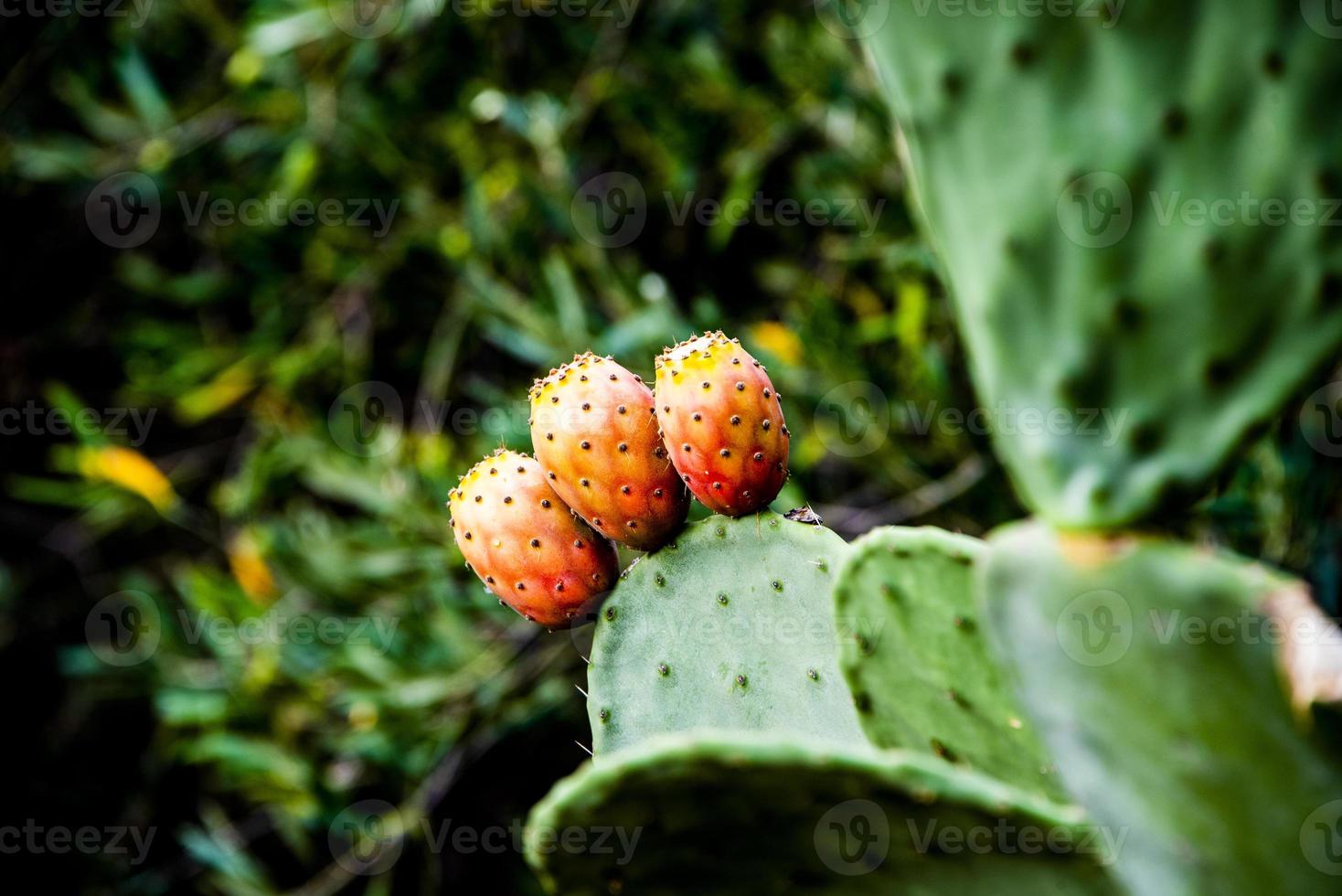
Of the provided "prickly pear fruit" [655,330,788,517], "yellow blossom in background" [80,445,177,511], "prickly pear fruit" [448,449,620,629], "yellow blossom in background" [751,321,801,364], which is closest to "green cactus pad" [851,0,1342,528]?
"prickly pear fruit" [655,330,788,517]

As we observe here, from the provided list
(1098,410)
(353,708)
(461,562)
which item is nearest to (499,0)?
(461,562)

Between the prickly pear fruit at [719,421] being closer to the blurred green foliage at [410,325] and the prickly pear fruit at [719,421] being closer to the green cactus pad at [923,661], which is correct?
the green cactus pad at [923,661]

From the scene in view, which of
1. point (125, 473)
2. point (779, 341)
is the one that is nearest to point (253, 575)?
point (125, 473)

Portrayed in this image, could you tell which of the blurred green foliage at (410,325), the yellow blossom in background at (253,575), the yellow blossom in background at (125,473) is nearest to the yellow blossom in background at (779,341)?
the blurred green foliage at (410,325)

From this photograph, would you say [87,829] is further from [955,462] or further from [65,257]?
[955,462]

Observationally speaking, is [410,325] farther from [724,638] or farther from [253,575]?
[724,638]

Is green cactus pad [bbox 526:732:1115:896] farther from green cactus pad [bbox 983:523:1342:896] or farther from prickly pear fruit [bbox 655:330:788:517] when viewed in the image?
prickly pear fruit [bbox 655:330:788:517]
